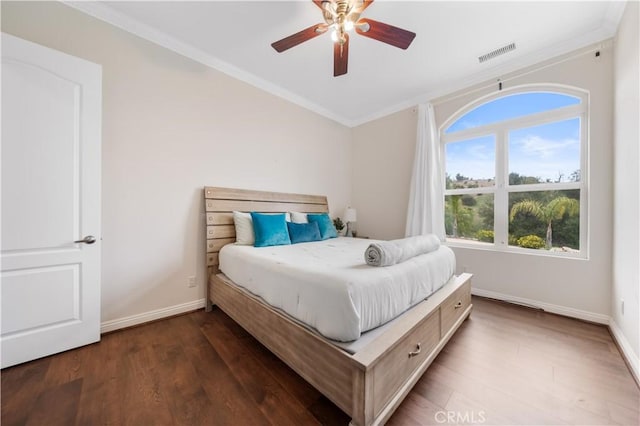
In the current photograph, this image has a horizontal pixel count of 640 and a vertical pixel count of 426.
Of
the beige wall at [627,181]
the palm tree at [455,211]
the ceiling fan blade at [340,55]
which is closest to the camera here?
the beige wall at [627,181]

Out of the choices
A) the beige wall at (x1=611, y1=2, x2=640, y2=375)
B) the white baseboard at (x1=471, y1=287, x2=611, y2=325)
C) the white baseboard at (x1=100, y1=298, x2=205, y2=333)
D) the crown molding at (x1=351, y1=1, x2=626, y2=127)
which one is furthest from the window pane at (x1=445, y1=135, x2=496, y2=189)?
the white baseboard at (x1=100, y1=298, x2=205, y2=333)

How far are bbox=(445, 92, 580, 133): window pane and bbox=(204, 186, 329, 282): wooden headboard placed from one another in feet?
8.88

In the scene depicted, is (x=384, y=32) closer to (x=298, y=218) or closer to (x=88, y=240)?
(x=298, y=218)

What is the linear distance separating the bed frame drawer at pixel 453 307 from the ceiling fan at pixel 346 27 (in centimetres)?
204

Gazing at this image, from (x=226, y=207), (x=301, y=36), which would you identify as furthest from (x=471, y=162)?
(x=226, y=207)

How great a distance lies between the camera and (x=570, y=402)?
131 cm

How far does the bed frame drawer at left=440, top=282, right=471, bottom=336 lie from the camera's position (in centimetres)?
177

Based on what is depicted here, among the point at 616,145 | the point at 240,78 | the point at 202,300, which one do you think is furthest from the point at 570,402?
the point at 240,78

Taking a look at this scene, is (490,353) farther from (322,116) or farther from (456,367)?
(322,116)

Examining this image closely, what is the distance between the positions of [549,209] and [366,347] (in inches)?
111

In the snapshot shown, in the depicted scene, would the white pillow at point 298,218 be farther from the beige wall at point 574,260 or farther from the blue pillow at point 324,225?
the beige wall at point 574,260

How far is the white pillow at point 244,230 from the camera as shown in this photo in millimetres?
2568

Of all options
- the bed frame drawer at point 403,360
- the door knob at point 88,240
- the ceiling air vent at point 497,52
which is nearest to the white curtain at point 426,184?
the ceiling air vent at point 497,52

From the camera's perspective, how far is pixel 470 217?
124 inches
